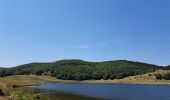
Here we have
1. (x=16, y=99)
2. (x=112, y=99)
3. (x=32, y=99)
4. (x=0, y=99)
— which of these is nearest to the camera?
(x=0, y=99)

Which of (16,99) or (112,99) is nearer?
(16,99)

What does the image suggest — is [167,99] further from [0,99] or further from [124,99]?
[0,99]

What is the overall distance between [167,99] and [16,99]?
178ft

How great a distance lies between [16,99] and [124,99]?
150ft

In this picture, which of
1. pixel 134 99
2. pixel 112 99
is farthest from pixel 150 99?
pixel 112 99

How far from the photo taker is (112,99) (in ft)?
309

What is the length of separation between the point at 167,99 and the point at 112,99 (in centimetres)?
1638

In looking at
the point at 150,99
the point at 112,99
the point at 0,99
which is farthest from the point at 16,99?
the point at 150,99

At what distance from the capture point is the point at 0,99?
5231cm

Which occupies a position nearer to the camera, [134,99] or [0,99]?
[0,99]

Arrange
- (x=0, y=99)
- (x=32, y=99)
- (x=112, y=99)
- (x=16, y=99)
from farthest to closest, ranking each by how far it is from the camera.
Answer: (x=112, y=99)
(x=32, y=99)
(x=16, y=99)
(x=0, y=99)

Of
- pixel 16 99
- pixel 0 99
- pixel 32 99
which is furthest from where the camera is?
pixel 32 99

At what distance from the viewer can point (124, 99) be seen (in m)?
95.1

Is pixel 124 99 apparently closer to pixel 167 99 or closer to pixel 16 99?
pixel 167 99
